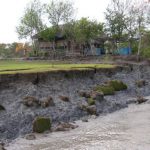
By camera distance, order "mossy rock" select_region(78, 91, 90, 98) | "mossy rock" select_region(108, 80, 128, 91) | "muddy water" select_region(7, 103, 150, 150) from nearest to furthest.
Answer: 1. "muddy water" select_region(7, 103, 150, 150)
2. "mossy rock" select_region(78, 91, 90, 98)
3. "mossy rock" select_region(108, 80, 128, 91)

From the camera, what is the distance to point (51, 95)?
26.8 m

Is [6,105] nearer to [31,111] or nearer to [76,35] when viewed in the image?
[31,111]

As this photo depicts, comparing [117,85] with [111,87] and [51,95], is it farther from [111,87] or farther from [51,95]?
[51,95]

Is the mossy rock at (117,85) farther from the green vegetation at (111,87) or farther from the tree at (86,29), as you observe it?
the tree at (86,29)

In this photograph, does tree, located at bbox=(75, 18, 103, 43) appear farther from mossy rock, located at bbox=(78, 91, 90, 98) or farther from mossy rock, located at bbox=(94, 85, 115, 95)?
mossy rock, located at bbox=(78, 91, 90, 98)

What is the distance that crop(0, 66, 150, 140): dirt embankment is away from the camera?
2045 centimetres

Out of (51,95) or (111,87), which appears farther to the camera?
(111,87)

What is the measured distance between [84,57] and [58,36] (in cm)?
1446

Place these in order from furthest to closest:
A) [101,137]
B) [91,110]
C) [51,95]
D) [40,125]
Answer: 1. [51,95]
2. [91,110]
3. [40,125]
4. [101,137]

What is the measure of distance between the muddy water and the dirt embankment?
53.9 inches

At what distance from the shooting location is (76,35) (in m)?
66.5

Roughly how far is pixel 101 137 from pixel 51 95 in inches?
335

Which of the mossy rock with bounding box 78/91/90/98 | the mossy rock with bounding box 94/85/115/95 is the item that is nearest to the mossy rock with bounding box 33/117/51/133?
the mossy rock with bounding box 78/91/90/98

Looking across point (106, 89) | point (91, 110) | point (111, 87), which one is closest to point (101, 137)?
point (91, 110)
